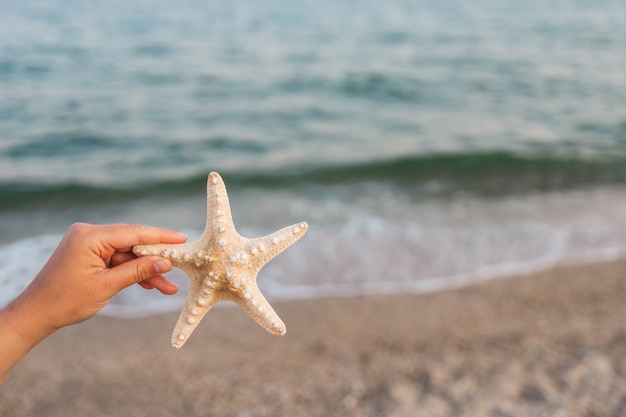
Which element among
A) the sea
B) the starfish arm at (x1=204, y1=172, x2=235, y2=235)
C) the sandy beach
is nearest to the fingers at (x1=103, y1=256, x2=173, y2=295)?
the starfish arm at (x1=204, y1=172, x2=235, y2=235)

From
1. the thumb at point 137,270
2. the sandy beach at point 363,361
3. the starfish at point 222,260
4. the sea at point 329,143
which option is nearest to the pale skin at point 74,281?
the thumb at point 137,270

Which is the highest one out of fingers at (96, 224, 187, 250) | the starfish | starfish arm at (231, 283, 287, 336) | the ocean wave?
fingers at (96, 224, 187, 250)

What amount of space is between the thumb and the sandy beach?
5.63 feet

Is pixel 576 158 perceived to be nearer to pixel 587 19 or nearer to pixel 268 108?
pixel 268 108

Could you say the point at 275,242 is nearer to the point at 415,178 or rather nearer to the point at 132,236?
the point at 132,236

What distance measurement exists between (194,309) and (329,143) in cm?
678

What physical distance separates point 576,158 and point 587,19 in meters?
11.0

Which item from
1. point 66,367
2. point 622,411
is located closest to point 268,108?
point 66,367

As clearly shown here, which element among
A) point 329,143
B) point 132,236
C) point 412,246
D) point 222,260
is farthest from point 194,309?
point 329,143

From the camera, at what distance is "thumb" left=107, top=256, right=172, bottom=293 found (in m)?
1.95

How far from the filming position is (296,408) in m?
3.43

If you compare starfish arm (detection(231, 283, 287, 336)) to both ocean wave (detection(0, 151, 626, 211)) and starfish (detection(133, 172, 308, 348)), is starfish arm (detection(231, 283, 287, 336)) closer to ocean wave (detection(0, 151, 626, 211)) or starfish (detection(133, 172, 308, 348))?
starfish (detection(133, 172, 308, 348))

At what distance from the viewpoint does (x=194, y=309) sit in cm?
209

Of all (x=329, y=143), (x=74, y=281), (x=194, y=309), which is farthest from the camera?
(x=329, y=143)
